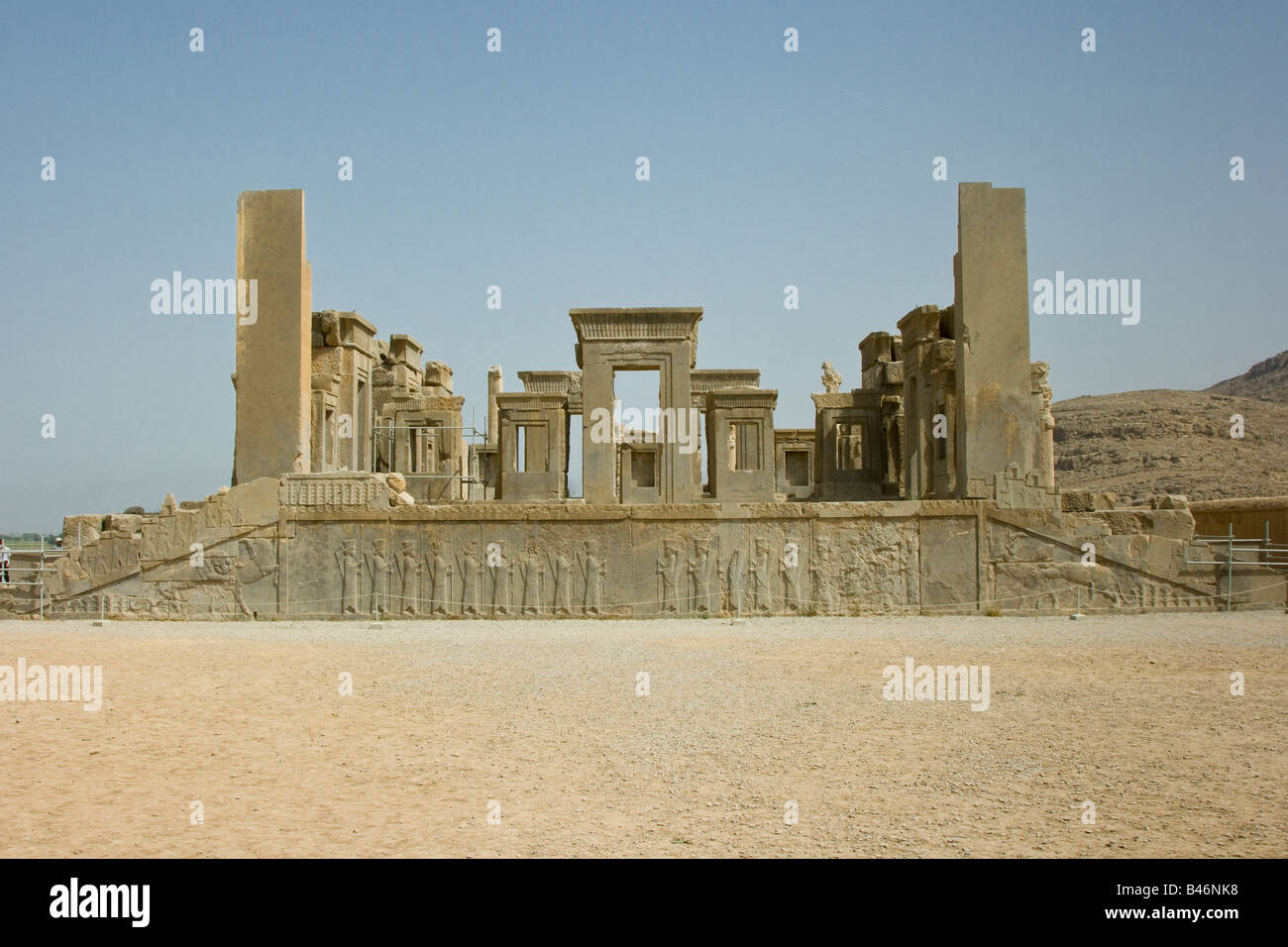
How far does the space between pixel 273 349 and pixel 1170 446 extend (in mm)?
35689

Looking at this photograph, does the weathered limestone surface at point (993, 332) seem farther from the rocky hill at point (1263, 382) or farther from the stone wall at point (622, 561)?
the rocky hill at point (1263, 382)

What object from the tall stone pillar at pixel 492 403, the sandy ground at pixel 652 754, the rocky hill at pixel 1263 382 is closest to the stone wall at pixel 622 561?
the sandy ground at pixel 652 754

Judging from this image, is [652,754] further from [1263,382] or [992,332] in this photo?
[1263,382]

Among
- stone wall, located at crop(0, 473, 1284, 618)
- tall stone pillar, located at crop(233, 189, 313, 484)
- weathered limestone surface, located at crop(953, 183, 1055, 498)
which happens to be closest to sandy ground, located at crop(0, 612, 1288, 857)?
stone wall, located at crop(0, 473, 1284, 618)

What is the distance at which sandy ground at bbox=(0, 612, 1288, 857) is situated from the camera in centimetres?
439

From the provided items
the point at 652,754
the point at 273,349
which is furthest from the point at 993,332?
the point at 652,754

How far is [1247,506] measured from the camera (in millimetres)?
19312

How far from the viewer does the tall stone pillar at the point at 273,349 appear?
52.0ft

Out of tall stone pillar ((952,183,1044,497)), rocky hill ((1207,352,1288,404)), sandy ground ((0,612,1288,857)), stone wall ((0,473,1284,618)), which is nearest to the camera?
sandy ground ((0,612,1288,857))

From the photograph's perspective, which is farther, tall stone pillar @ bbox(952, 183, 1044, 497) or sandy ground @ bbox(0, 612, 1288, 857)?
tall stone pillar @ bbox(952, 183, 1044, 497)

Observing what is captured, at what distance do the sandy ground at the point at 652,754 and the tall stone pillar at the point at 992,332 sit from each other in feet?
16.6

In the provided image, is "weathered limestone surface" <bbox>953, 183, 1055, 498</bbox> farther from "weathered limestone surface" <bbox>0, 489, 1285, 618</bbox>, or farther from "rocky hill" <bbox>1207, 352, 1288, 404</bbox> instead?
"rocky hill" <bbox>1207, 352, 1288, 404</bbox>

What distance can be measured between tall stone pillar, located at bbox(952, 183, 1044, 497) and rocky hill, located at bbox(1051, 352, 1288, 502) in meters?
20.7
